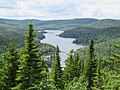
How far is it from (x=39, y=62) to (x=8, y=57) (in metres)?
4.02

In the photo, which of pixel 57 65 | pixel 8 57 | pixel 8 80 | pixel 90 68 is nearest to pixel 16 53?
pixel 8 57

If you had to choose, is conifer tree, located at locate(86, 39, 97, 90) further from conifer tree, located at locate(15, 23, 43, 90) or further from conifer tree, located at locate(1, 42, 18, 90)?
conifer tree, located at locate(15, 23, 43, 90)

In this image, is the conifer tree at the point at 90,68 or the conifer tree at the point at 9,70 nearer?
the conifer tree at the point at 9,70

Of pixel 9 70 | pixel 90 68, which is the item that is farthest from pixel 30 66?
pixel 90 68

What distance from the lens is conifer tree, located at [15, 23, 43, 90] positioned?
2034 cm

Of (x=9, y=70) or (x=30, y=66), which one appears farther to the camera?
(x=9, y=70)

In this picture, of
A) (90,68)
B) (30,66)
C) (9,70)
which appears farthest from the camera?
(90,68)

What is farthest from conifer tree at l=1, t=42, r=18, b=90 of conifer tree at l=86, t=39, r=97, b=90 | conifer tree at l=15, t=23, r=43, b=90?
conifer tree at l=86, t=39, r=97, b=90

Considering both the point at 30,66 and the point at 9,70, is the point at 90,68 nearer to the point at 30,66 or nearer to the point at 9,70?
the point at 9,70

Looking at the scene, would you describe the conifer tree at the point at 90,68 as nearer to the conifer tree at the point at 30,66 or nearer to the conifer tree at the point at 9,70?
the conifer tree at the point at 9,70

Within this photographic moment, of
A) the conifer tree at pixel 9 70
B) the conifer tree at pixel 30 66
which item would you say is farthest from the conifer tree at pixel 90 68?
the conifer tree at pixel 30 66

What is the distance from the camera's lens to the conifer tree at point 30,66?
20.3 metres

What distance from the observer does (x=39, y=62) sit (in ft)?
67.5

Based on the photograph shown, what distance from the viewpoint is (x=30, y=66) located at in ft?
67.1
